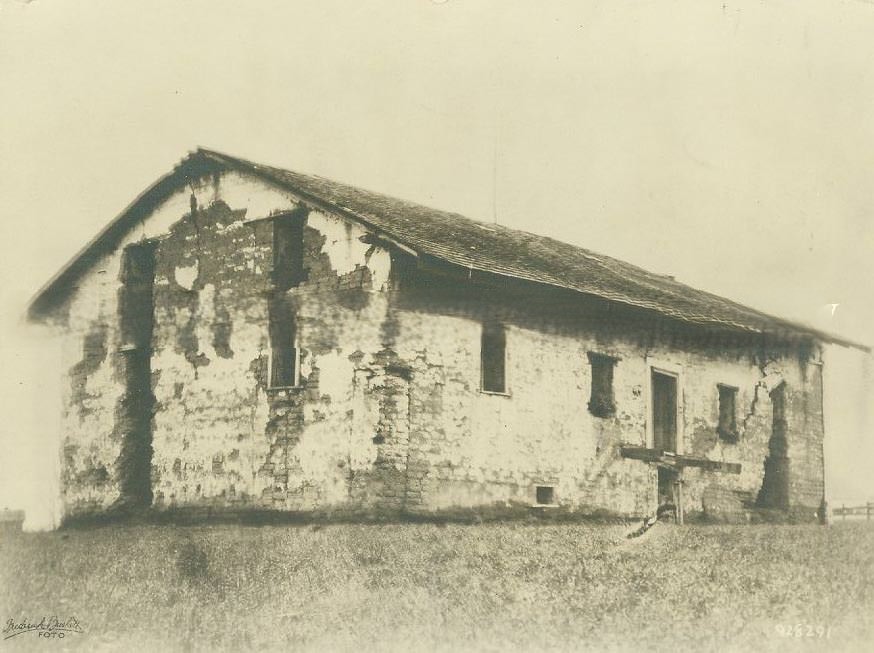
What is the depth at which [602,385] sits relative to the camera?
48.9 feet

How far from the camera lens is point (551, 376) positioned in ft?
45.8

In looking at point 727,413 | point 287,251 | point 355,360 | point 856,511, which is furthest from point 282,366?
point 856,511

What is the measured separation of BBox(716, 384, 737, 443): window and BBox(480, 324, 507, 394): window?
4547 millimetres

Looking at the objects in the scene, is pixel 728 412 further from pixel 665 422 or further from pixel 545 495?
pixel 545 495

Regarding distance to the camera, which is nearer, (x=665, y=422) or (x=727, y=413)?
(x=665, y=422)

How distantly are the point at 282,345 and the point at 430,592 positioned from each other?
156 inches

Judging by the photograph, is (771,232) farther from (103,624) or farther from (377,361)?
(103,624)

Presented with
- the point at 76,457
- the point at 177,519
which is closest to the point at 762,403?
the point at 177,519

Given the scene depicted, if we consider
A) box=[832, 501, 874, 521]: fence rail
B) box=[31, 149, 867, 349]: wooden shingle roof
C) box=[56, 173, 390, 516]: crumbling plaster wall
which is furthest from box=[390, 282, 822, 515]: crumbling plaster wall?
box=[832, 501, 874, 521]: fence rail

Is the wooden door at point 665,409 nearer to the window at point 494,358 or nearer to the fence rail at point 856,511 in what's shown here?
the fence rail at point 856,511

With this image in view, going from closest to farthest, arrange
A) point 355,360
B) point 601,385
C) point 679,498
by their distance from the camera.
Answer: point 355,360, point 601,385, point 679,498

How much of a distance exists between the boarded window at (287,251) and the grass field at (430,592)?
10.1 feet

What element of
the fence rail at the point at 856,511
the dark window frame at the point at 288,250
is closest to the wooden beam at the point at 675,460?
the fence rail at the point at 856,511
